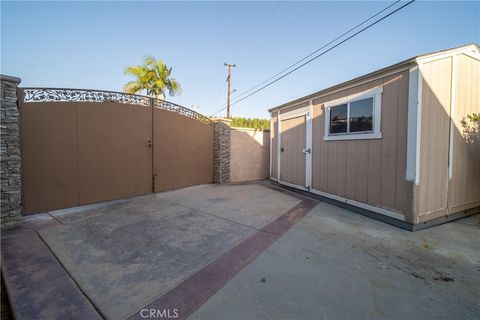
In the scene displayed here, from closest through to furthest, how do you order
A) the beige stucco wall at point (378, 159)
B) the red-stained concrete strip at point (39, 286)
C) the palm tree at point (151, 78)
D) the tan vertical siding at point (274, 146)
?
the red-stained concrete strip at point (39, 286), the beige stucco wall at point (378, 159), the tan vertical siding at point (274, 146), the palm tree at point (151, 78)

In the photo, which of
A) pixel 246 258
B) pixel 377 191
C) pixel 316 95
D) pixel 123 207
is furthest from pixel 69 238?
pixel 316 95

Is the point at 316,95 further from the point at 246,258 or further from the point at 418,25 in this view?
the point at 246,258

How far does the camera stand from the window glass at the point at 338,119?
4512mm

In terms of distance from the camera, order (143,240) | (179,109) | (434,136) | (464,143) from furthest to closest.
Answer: (179,109) → (464,143) → (434,136) → (143,240)

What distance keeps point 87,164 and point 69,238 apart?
6.32 feet

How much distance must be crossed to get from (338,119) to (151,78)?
10379 millimetres

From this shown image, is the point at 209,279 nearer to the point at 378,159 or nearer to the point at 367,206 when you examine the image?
the point at 367,206

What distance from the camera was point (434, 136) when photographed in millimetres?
3486

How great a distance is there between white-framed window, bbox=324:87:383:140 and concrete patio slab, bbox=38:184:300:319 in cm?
193

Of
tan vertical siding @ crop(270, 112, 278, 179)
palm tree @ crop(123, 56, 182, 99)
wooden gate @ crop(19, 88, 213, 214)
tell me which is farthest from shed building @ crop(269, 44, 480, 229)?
palm tree @ crop(123, 56, 182, 99)

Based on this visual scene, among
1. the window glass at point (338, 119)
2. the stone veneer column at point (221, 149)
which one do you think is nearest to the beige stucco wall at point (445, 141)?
the window glass at point (338, 119)

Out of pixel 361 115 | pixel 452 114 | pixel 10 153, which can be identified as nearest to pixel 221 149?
pixel 361 115

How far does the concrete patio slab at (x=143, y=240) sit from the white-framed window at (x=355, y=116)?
6.34 ft

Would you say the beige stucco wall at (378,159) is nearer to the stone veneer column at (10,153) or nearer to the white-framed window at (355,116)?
the white-framed window at (355,116)
